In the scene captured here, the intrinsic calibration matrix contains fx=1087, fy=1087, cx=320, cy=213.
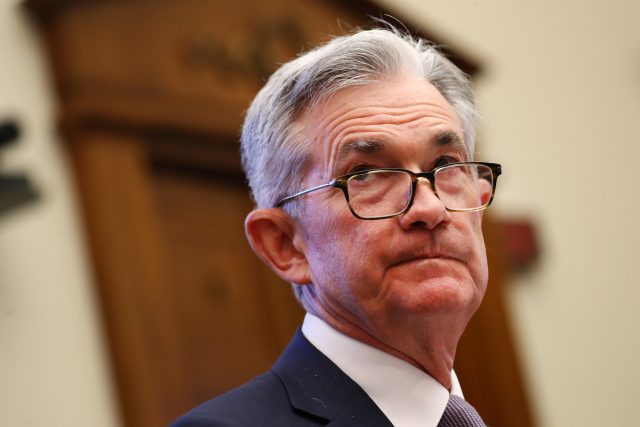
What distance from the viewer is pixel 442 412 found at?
166cm

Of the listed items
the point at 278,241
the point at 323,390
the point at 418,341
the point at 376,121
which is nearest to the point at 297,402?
the point at 323,390

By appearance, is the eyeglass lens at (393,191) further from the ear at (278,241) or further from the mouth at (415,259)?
the ear at (278,241)

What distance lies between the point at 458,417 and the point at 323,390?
0.21 m

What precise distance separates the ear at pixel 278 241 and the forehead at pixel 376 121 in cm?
13

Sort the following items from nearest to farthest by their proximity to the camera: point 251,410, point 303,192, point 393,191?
point 251,410 → point 393,191 → point 303,192

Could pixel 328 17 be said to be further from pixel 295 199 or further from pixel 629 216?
pixel 295 199

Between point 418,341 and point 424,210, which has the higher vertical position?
point 424,210

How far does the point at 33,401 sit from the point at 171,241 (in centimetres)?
83

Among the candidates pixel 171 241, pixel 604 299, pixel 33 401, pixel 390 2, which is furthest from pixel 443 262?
pixel 604 299

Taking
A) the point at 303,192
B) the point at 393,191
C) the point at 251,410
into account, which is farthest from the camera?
the point at 303,192

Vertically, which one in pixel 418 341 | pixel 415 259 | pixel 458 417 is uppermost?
pixel 415 259

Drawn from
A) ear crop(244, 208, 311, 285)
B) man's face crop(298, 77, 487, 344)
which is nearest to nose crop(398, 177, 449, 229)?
man's face crop(298, 77, 487, 344)

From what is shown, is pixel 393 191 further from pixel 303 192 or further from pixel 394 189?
pixel 303 192

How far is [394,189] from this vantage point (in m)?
1.69
